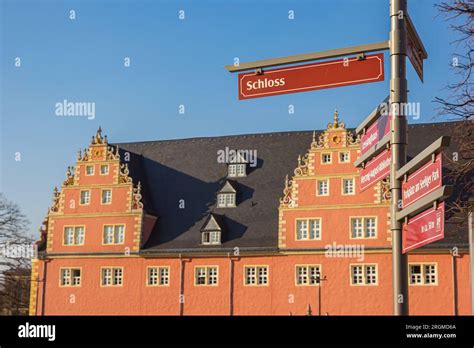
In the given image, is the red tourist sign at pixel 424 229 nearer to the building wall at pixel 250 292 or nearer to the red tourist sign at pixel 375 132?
the red tourist sign at pixel 375 132

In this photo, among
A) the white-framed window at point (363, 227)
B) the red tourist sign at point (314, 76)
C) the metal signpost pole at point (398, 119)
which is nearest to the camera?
the metal signpost pole at point (398, 119)

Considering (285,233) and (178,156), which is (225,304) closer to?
(285,233)

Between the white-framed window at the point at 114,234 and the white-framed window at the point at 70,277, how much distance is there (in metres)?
2.12

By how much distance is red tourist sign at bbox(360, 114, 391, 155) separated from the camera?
23.8 feet

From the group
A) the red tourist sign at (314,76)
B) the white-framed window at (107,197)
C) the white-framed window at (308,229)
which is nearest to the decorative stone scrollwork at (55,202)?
the white-framed window at (107,197)

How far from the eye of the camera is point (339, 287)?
34.0 m

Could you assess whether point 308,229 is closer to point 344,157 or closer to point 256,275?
point 256,275

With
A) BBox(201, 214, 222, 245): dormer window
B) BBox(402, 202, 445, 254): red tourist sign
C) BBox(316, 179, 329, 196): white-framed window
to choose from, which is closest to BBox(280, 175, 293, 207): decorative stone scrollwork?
BBox(316, 179, 329, 196): white-framed window

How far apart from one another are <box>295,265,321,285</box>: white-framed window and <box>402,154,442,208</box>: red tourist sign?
27.8 meters

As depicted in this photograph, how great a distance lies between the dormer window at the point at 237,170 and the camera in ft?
132

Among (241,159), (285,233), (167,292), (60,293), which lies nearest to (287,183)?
(285,233)

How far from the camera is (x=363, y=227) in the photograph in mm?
34125

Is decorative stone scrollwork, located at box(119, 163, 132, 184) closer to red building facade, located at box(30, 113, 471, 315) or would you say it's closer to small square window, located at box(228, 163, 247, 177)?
red building facade, located at box(30, 113, 471, 315)
